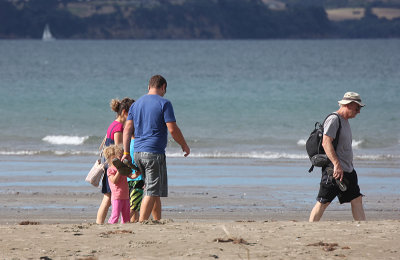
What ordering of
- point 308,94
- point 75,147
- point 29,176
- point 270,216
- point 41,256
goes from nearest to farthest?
point 41,256, point 270,216, point 29,176, point 75,147, point 308,94

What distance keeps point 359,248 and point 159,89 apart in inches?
91.4

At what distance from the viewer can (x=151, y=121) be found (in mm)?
7312

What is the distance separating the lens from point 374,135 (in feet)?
72.8

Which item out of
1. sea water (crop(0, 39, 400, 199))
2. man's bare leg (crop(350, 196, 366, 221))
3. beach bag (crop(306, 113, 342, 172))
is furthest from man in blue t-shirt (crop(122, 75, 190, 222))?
sea water (crop(0, 39, 400, 199))

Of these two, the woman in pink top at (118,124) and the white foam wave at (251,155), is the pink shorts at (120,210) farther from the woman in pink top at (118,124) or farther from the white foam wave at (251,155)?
the white foam wave at (251,155)

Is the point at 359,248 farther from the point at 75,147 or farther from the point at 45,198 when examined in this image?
the point at 75,147

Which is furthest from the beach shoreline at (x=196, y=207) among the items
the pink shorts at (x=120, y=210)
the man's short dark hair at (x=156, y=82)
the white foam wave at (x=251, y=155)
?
the white foam wave at (x=251, y=155)

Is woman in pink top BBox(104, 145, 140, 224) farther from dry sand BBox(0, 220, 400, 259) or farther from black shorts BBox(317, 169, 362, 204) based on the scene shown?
black shorts BBox(317, 169, 362, 204)

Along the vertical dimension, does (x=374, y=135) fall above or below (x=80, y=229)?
above

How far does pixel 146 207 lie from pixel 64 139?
13.7m

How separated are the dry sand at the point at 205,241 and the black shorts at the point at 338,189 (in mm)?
246

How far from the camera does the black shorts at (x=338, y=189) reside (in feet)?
24.7

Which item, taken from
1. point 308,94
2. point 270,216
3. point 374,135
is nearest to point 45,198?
point 270,216

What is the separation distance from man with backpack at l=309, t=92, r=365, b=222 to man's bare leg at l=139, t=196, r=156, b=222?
5.30 feet
